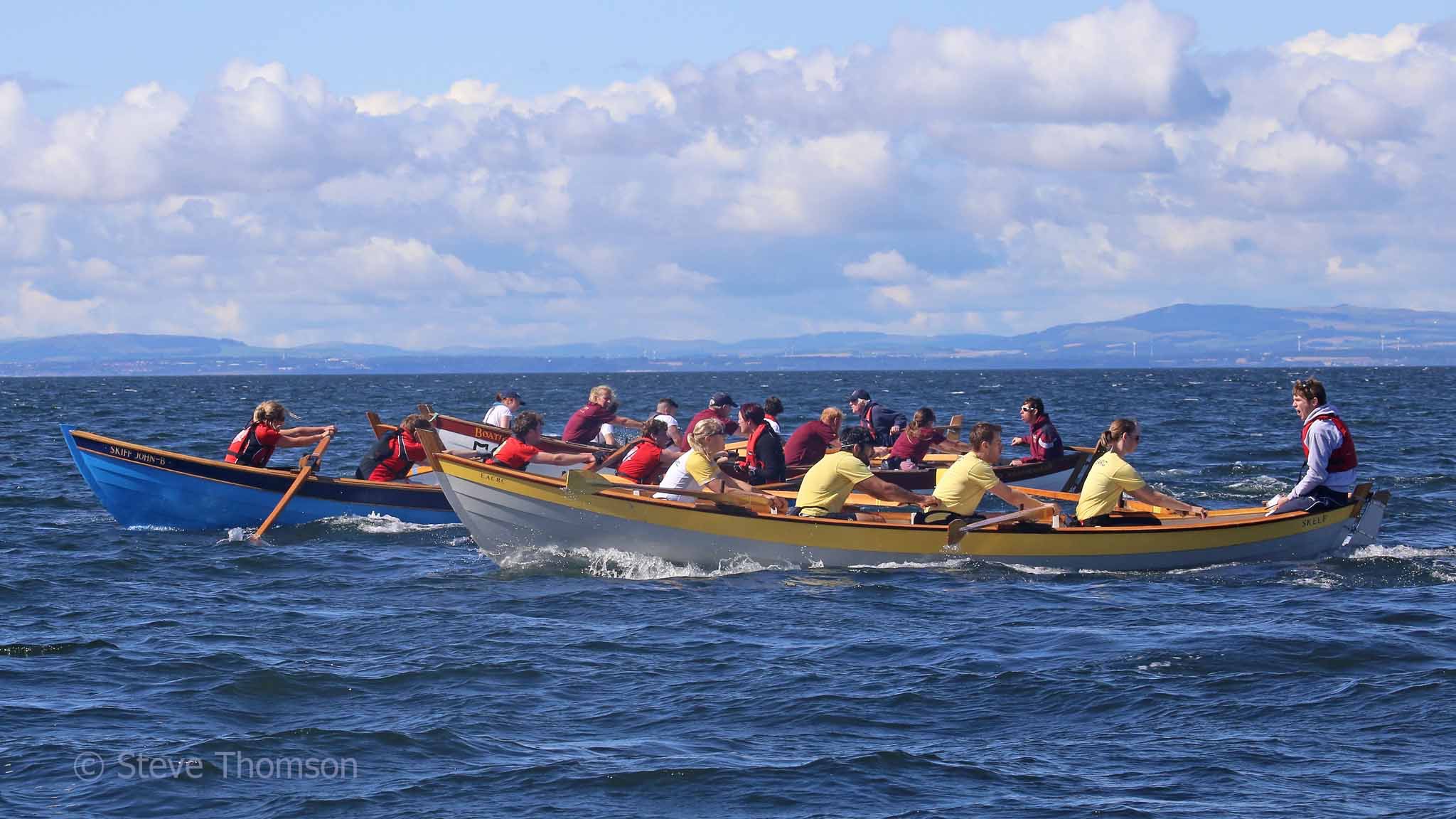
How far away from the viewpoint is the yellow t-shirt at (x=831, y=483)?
1598 centimetres

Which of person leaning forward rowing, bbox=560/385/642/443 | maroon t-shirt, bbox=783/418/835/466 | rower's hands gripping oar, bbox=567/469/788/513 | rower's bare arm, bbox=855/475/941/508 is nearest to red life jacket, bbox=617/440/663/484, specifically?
rower's hands gripping oar, bbox=567/469/788/513

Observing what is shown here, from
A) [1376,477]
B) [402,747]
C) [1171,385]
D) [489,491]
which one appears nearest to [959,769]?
[402,747]

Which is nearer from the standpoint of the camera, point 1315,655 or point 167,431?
point 1315,655

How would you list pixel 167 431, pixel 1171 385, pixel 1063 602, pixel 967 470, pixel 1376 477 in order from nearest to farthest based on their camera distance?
pixel 1063 602, pixel 967 470, pixel 1376 477, pixel 167 431, pixel 1171 385

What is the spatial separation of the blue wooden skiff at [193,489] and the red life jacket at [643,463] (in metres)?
3.86

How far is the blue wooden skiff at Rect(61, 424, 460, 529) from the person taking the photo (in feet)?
64.3

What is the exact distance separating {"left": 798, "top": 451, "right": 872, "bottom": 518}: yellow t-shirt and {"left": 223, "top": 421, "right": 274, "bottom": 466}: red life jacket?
27.0 ft

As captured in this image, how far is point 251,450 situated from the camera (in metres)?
20.1

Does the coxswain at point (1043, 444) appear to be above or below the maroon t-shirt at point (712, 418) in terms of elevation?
below

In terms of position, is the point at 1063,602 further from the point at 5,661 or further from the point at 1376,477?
the point at 1376,477

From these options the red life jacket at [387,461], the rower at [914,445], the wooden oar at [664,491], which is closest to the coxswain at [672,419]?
the rower at [914,445]

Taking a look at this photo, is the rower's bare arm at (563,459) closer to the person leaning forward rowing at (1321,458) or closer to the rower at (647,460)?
the rower at (647,460)

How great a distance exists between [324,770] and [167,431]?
38.9 meters

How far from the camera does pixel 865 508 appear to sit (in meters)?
18.1
